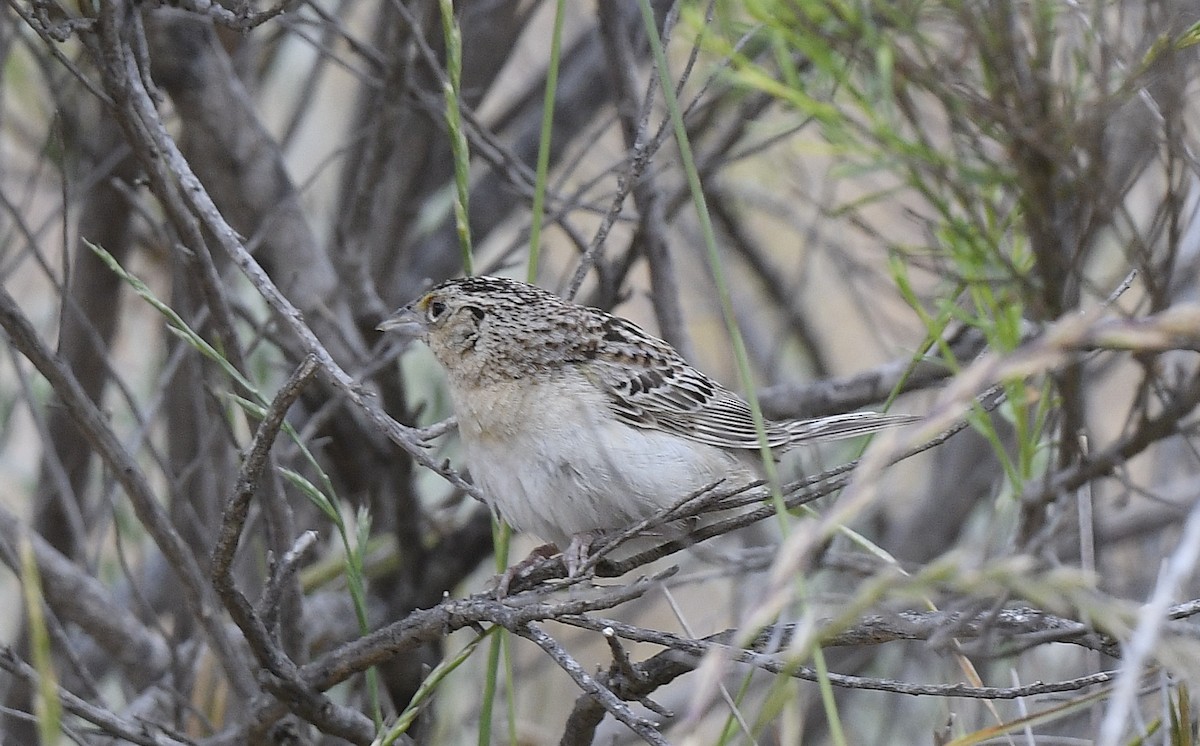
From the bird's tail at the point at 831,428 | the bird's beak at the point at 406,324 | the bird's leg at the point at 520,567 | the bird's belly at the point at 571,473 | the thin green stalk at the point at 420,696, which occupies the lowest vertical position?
the thin green stalk at the point at 420,696

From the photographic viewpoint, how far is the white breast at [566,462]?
312cm

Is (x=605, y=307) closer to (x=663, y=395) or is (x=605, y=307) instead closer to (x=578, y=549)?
(x=663, y=395)

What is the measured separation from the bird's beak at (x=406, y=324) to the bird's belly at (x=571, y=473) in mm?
478

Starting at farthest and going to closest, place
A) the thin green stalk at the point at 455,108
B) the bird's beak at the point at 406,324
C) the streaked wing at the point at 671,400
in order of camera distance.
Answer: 1. the bird's beak at the point at 406,324
2. the streaked wing at the point at 671,400
3. the thin green stalk at the point at 455,108

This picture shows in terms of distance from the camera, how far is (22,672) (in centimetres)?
243

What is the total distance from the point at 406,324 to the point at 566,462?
2.62 ft

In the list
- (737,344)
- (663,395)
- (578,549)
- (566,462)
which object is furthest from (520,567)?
(737,344)

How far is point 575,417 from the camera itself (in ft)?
10.6

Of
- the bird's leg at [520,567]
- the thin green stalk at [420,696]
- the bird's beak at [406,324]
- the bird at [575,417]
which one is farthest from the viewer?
the bird's beak at [406,324]

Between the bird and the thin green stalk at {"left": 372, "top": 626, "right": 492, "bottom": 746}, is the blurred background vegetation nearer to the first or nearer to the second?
the thin green stalk at {"left": 372, "top": 626, "right": 492, "bottom": 746}

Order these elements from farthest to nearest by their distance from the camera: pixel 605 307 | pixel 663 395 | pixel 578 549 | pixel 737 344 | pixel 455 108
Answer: pixel 605 307, pixel 663 395, pixel 578 549, pixel 455 108, pixel 737 344

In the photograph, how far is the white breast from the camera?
312 centimetres

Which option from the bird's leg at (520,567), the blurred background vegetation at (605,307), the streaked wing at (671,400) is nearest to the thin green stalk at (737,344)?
the blurred background vegetation at (605,307)

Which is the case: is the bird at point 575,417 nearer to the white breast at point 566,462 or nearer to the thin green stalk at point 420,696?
the white breast at point 566,462
